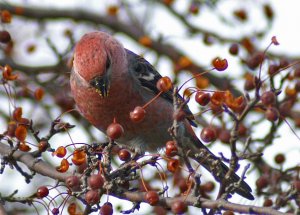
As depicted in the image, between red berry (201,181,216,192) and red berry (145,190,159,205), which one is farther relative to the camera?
red berry (201,181,216,192)

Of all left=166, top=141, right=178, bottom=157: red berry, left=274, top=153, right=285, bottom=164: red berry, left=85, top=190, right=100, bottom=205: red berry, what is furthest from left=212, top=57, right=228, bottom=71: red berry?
left=274, top=153, right=285, bottom=164: red berry

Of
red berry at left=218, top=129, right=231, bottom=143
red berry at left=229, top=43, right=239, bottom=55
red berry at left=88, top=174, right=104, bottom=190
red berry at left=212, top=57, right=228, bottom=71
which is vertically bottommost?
red berry at left=88, top=174, right=104, bottom=190

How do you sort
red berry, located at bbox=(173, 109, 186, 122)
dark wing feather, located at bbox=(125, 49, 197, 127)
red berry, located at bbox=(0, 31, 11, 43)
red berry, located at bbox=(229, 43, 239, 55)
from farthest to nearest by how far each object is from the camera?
dark wing feather, located at bbox=(125, 49, 197, 127)
red berry, located at bbox=(229, 43, 239, 55)
red berry, located at bbox=(0, 31, 11, 43)
red berry, located at bbox=(173, 109, 186, 122)

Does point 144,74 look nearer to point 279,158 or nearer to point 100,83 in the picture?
point 100,83

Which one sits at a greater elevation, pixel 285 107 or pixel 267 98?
pixel 285 107

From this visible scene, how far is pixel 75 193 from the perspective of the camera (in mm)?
3285

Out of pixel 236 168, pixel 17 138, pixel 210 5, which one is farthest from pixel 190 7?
pixel 236 168

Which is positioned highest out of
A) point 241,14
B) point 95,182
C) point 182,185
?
point 241,14

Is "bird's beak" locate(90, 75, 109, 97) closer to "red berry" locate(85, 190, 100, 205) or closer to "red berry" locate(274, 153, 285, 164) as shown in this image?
"red berry" locate(85, 190, 100, 205)

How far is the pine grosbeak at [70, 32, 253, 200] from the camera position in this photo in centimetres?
410

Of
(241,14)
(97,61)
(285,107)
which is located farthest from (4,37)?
(241,14)

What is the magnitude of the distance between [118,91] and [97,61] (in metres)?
0.58

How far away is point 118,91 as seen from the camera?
4.61 meters

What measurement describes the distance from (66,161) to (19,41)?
4284 mm
